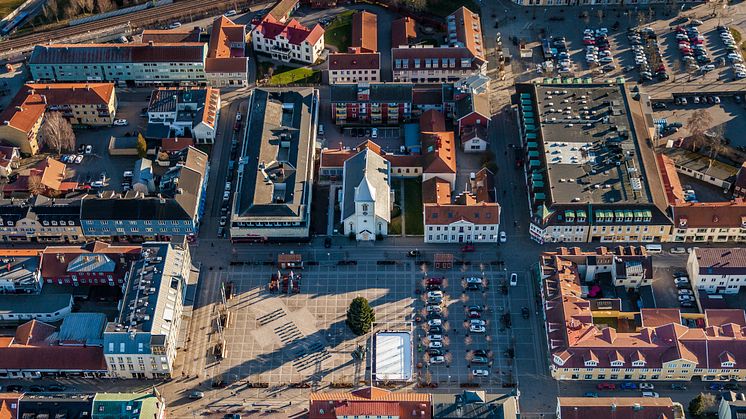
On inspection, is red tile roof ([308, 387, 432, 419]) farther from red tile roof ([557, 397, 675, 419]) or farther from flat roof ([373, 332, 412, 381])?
red tile roof ([557, 397, 675, 419])

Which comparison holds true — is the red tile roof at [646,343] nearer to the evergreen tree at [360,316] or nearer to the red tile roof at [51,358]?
the evergreen tree at [360,316]

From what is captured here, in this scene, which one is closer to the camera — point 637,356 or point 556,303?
point 637,356

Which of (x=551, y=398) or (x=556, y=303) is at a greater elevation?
(x=556, y=303)

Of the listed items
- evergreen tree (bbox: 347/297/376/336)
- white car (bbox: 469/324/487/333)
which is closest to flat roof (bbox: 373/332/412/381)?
evergreen tree (bbox: 347/297/376/336)

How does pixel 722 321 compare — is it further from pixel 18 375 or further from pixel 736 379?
pixel 18 375

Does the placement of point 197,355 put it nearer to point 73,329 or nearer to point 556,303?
point 73,329

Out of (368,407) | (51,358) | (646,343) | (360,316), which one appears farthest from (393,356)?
(51,358)

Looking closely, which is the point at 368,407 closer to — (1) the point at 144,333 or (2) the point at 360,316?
(2) the point at 360,316

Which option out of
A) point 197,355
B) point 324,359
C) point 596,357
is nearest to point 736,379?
point 596,357
